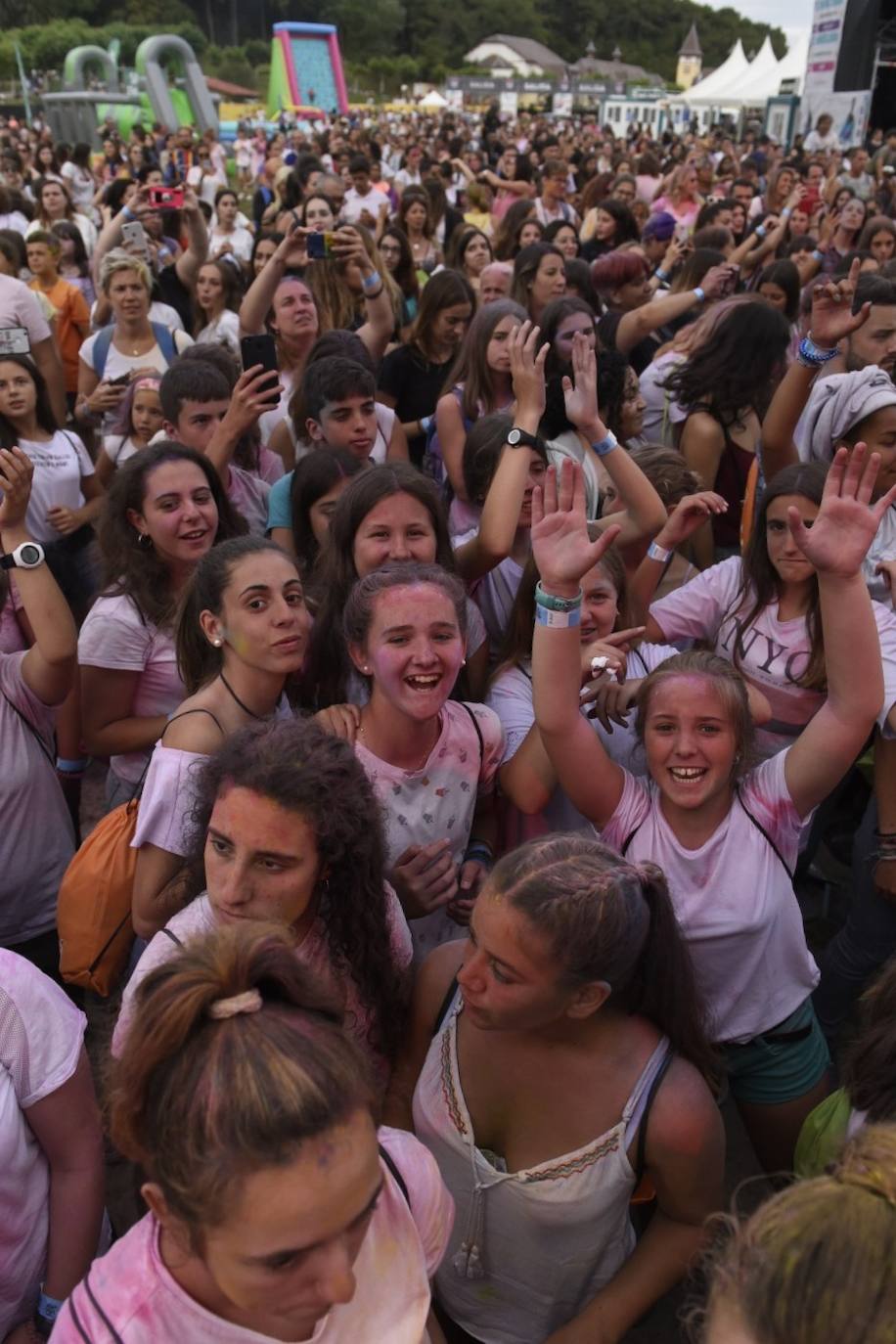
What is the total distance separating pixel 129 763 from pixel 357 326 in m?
3.95

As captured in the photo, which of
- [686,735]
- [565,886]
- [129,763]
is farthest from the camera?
[129,763]

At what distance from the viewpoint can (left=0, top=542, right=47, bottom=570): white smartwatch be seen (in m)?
2.58

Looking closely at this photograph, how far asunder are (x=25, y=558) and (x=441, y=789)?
121 cm

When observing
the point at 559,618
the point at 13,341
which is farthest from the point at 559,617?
the point at 13,341

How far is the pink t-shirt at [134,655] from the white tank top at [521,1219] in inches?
56.5

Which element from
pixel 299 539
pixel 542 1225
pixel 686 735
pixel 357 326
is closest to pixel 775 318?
pixel 299 539

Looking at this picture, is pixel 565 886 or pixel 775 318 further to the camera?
pixel 775 318

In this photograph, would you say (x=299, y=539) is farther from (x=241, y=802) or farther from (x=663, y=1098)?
(x=663, y=1098)

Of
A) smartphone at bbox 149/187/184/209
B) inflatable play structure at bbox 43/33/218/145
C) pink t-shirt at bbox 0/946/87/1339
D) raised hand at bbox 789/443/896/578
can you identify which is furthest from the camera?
inflatable play structure at bbox 43/33/218/145

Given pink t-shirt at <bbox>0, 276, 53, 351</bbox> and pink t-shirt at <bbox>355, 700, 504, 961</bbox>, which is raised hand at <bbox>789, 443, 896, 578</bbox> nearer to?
pink t-shirt at <bbox>355, 700, 504, 961</bbox>

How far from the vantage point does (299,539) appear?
348 centimetres

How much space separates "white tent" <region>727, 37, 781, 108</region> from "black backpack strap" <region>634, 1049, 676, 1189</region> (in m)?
35.9

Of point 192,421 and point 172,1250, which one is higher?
point 192,421

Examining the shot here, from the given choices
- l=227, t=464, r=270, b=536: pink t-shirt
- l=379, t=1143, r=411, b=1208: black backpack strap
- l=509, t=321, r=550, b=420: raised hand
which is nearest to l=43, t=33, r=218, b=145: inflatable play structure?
l=227, t=464, r=270, b=536: pink t-shirt
